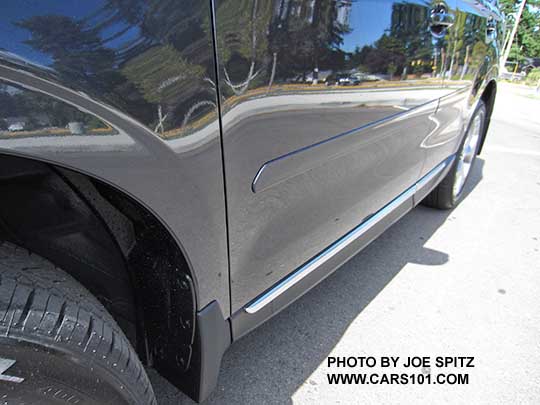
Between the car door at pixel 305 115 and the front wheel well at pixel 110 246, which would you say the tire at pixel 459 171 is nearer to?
the car door at pixel 305 115

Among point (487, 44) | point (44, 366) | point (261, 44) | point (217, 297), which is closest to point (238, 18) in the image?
point (261, 44)

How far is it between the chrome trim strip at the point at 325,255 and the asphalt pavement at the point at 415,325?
1.70ft

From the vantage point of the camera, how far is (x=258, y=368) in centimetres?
161

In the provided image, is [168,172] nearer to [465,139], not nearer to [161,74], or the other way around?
[161,74]

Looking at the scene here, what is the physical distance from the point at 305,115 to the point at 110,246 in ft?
2.18

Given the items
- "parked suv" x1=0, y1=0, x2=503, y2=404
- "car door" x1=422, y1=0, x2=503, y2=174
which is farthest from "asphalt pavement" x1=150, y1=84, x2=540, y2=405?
"car door" x1=422, y1=0, x2=503, y2=174

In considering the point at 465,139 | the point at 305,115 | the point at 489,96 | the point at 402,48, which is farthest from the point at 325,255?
the point at 489,96

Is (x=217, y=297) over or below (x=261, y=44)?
below

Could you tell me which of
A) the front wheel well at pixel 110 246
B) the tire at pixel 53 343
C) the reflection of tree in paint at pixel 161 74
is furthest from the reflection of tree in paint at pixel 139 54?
the tire at pixel 53 343

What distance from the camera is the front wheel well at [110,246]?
0.90 m

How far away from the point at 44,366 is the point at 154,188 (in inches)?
15.6

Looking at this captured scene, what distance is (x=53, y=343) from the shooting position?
0.73 m

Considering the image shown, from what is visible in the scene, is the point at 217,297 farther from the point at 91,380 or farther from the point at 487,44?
the point at 487,44

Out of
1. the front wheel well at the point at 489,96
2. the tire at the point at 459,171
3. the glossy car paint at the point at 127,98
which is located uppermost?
the glossy car paint at the point at 127,98
